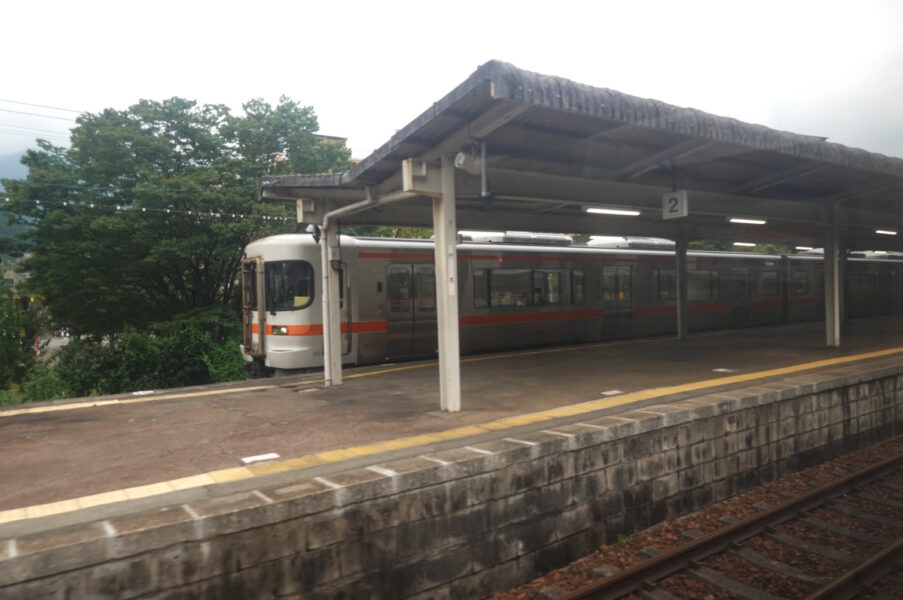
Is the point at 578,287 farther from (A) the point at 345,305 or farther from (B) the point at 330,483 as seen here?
(B) the point at 330,483

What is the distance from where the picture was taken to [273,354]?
35.1ft

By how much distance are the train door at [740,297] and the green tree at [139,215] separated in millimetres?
14236

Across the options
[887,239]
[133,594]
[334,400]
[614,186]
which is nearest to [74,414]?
[334,400]

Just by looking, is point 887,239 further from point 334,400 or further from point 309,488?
point 309,488

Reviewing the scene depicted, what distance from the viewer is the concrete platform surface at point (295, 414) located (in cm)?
468

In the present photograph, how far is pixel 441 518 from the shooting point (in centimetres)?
434

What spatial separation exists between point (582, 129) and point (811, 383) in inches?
180

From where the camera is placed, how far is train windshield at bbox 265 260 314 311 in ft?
35.0

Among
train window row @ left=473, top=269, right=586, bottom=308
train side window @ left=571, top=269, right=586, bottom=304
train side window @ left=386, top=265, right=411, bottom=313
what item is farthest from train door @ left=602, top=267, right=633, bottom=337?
train side window @ left=386, top=265, right=411, bottom=313

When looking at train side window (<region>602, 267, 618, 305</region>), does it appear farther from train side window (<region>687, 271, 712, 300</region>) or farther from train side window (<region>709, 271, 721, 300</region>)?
train side window (<region>709, 271, 721, 300</region>)

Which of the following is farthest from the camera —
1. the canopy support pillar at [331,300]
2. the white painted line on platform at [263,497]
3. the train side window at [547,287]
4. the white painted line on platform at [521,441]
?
the train side window at [547,287]

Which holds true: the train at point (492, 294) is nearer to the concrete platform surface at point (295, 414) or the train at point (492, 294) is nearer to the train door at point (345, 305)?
the train door at point (345, 305)

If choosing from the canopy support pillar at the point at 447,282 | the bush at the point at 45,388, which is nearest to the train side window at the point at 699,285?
the canopy support pillar at the point at 447,282

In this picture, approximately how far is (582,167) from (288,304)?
586 centimetres
